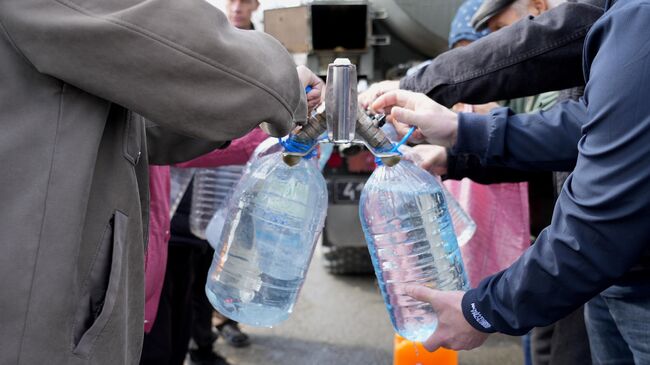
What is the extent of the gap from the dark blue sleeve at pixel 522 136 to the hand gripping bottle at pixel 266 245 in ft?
1.50

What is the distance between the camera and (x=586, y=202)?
124 centimetres

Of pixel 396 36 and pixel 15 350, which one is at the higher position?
pixel 15 350

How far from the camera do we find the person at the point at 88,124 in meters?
1.00

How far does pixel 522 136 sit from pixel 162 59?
1.10 m

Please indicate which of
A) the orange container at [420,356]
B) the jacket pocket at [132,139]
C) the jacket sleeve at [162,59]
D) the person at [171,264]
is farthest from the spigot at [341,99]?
the orange container at [420,356]

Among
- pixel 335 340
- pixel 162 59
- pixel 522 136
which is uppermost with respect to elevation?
pixel 162 59

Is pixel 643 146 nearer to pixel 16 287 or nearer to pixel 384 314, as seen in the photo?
pixel 16 287

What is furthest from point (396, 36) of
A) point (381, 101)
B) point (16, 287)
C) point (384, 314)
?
point (16, 287)

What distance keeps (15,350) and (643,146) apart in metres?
1.17

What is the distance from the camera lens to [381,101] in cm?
171

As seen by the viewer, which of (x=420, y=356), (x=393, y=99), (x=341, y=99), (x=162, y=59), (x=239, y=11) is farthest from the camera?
(x=239, y=11)

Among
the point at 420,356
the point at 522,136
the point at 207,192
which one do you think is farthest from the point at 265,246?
the point at 207,192

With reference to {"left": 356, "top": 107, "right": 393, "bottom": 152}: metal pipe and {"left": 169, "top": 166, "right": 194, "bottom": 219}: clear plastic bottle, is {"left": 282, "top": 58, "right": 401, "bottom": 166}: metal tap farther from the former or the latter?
{"left": 169, "top": 166, "right": 194, "bottom": 219}: clear plastic bottle

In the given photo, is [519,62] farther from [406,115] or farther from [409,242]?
[409,242]
